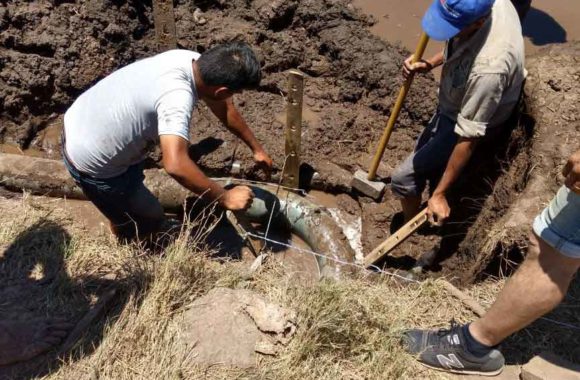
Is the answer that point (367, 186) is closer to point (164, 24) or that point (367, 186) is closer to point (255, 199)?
point (255, 199)

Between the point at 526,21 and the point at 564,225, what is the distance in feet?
18.6

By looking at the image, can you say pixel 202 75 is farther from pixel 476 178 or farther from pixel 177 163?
pixel 476 178

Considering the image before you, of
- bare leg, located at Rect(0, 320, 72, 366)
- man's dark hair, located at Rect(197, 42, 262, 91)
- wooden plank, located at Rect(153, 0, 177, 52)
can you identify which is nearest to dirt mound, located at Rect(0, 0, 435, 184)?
wooden plank, located at Rect(153, 0, 177, 52)

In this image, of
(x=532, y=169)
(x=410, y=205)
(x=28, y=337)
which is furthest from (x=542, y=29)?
(x=28, y=337)

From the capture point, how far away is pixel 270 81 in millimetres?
6355

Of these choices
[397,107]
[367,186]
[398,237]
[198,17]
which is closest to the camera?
[398,237]

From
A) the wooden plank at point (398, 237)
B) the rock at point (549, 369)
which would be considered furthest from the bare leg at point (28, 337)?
the rock at point (549, 369)

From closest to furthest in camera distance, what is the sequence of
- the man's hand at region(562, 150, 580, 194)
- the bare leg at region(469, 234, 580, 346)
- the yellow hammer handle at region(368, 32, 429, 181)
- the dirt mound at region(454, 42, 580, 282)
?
1. the man's hand at region(562, 150, 580, 194)
2. the bare leg at region(469, 234, 580, 346)
3. the dirt mound at region(454, 42, 580, 282)
4. the yellow hammer handle at region(368, 32, 429, 181)

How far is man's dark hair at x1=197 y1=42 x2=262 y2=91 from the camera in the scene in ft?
11.1

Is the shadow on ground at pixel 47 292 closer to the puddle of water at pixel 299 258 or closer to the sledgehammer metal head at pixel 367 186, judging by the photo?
the puddle of water at pixel 299 258

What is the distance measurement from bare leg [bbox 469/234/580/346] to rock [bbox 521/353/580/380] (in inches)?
16.1

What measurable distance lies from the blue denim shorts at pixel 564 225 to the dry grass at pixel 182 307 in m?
1.09

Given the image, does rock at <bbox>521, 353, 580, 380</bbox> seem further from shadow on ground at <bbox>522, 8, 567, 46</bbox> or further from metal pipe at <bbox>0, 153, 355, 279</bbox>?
shadow on ground at <bbox>522, 8, 567, 46</bbox>

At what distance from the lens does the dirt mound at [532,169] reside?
3.63 metres
